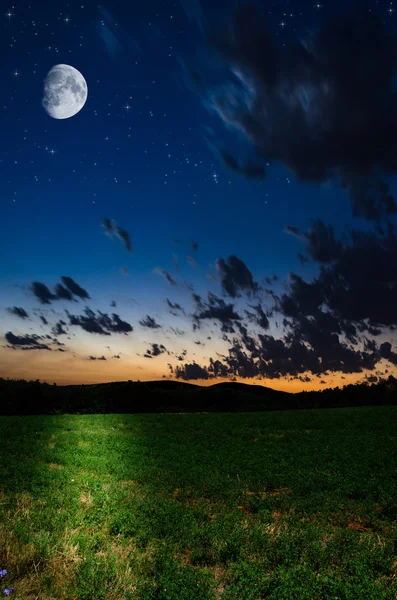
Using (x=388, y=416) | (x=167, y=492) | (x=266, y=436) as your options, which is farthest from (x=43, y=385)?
(x=167, y=492)

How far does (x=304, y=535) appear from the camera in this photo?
311 inches

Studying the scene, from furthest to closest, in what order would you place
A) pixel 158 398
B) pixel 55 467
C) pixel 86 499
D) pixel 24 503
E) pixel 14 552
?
pixel 158 398, pixel 55 467, pixel 86 499, pixel 24 503, pixel 14 552

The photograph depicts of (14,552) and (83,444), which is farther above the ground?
(14,552)

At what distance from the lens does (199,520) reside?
884 cm

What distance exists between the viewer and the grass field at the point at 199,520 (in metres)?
6.24

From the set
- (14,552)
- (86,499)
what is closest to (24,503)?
(86,499)

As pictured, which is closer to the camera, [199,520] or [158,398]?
[199,520]

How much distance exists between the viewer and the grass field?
624 cm

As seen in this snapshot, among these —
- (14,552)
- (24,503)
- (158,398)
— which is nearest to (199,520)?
(14,552)

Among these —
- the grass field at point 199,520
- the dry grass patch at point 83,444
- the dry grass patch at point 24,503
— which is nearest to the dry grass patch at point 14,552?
the grass field at point 199,520

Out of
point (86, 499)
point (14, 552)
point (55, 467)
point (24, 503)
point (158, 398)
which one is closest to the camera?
point (14, 552)

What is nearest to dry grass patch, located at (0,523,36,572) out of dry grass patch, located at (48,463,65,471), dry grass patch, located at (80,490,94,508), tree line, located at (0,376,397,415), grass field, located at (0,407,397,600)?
grass field, located at (0,407,397,600)

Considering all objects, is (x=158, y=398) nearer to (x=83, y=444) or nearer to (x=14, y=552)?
A: (x=83, y=444)

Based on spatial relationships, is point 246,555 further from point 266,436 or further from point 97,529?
point 266,436
